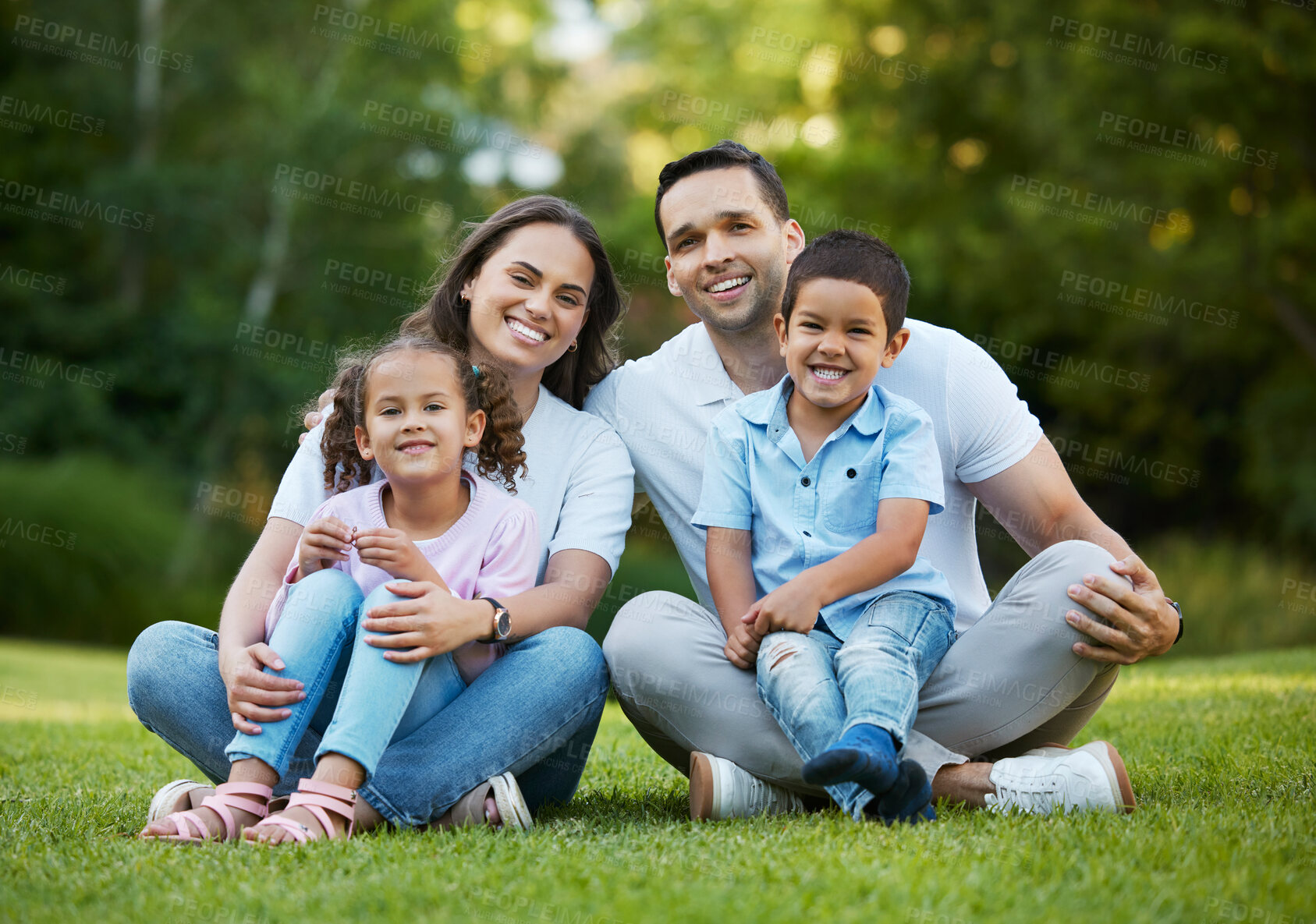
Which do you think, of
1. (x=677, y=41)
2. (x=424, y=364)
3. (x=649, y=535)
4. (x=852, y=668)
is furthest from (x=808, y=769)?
(x=677, y=41)

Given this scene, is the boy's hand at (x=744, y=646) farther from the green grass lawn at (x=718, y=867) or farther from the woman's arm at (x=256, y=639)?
the woman's arm at (x=256, y=639)

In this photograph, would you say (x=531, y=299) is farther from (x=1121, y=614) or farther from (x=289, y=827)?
(x=1121, y=614)

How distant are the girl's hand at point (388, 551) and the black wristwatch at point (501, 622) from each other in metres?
0.19

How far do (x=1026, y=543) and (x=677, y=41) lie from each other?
21.6 meters

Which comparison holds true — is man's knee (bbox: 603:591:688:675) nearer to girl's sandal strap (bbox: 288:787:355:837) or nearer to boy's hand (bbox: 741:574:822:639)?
boy's hand (bbox: 741:574:822:639)

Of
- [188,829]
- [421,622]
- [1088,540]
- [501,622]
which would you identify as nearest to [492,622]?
[501,622]

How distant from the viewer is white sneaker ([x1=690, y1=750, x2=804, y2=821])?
→ 8.82 ft

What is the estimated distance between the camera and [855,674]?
253cm

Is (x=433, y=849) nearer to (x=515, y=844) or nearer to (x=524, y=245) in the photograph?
(x=515, y=844)

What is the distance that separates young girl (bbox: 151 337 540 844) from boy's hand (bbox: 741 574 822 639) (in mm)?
635

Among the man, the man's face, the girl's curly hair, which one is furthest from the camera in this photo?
the man's face

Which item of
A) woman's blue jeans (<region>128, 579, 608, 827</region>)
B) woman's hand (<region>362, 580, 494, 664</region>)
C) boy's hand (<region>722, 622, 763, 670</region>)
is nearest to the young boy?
boy's hand (<region>722, 622, 763, 670</region>)

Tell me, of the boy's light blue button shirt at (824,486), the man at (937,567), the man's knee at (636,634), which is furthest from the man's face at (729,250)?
the man's knee at (636,634)

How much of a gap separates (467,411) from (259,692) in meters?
0.89
